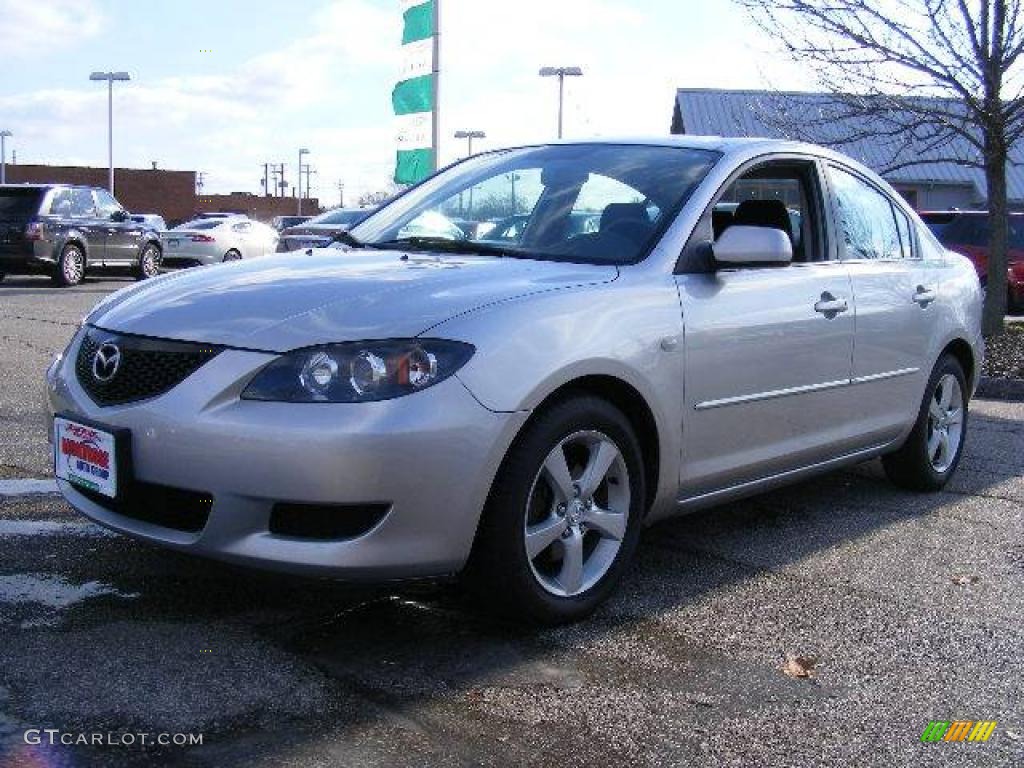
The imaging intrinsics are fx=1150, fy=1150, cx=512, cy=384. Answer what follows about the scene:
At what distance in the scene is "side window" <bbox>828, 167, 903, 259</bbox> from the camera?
5082 millimetres

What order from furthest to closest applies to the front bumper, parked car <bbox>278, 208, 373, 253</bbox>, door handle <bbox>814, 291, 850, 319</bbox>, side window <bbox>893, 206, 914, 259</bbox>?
parked car <bbox>278, 208, 373, 253</bbox>
side window <bbox>893, 206, 914, 259</bbox>
door handle <bbox>814, 291, 850, 319</bbox>
the front bumper

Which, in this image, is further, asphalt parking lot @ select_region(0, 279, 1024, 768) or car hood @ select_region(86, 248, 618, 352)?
car hood @ select_region(86, 248, 618, 352)

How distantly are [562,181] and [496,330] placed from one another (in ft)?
4.50

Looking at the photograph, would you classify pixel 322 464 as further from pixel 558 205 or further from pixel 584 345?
pixel 558 205

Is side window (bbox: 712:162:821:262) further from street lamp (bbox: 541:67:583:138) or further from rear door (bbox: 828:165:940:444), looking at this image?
street lamp (bbox: 541:67:583:138)

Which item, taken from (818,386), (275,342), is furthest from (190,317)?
(818,386)

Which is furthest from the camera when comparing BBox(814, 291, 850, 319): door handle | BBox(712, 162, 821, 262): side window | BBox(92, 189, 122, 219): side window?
BBox(92, 189, 122, 219): side window

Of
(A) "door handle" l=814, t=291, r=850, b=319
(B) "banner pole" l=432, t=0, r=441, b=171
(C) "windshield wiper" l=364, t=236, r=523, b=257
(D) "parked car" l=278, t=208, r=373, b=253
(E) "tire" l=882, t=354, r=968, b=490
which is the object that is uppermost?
(B) "banner pole" l=432, t=0, r=441, b=171

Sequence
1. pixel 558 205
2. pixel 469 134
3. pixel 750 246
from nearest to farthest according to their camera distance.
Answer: pixel 750 246 → pixel 558 205 → pixel 469 134

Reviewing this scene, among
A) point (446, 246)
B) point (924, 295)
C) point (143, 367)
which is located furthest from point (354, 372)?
point (924, 295)

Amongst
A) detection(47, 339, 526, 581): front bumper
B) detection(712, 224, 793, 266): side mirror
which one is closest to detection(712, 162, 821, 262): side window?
detection(712, 224, 793, 266): side mirror

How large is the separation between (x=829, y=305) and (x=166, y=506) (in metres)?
2.74

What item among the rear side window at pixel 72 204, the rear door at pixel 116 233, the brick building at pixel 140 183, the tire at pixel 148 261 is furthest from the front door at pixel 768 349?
the brick building at pixel 140 183

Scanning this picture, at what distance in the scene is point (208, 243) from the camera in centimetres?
2442
